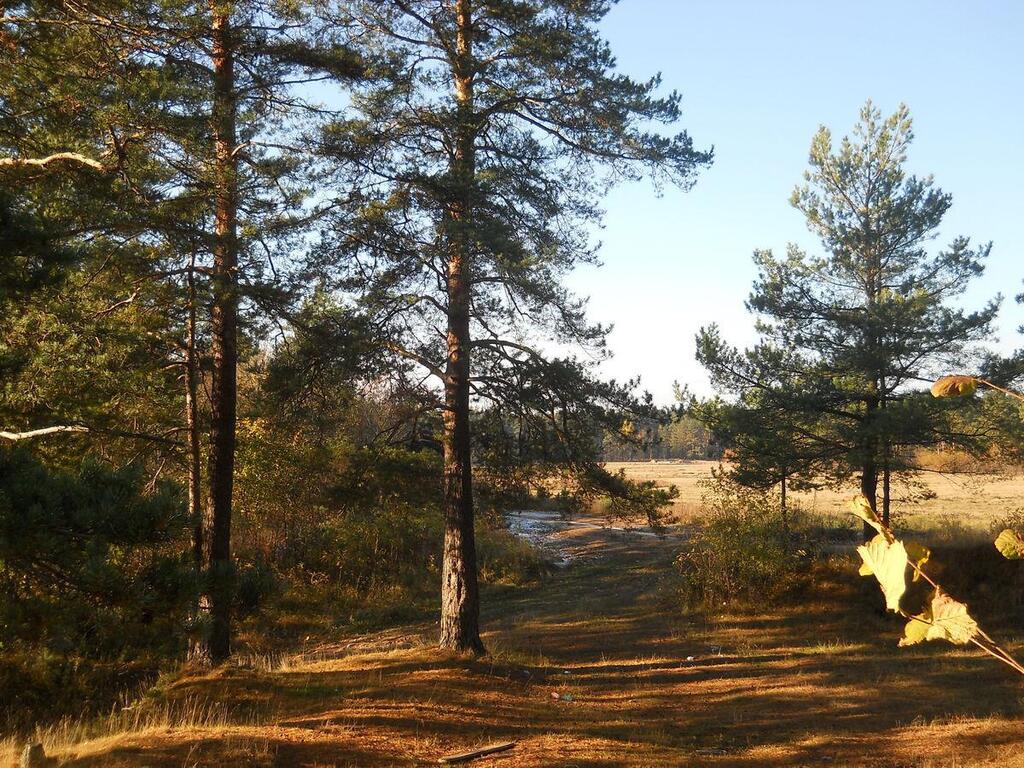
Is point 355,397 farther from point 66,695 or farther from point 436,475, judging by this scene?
point 66,695

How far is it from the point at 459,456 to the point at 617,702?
4.27 meters

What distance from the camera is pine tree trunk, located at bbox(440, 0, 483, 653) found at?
11984mm

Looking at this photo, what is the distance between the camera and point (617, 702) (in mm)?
11219

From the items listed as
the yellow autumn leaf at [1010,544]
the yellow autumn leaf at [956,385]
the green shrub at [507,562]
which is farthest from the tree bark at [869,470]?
the yellow autumn leaf at [956,385]

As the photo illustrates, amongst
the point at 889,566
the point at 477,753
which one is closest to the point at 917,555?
the point at 889,566

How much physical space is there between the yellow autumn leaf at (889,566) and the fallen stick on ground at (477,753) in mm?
7112

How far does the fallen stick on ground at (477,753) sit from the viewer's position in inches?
298

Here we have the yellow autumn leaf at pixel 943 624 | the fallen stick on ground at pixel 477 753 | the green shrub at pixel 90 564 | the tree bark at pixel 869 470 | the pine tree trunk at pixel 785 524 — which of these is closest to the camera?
the yellow autumn leaf at pixel 943 624

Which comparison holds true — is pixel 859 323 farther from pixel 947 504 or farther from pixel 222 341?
pixel 947 504

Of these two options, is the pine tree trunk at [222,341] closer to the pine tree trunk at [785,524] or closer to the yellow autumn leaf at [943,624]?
the yellow autumn leaf at [943,624]

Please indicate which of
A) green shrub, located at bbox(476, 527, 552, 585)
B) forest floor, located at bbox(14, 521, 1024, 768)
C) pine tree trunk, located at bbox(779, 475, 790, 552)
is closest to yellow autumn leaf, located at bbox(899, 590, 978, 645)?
forest floor, located at bbox(14, 521, 1024, 768)

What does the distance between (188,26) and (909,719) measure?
12.6 m

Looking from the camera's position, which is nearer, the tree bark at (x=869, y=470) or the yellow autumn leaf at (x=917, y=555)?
the yellow autumn leaf at (x=917, y=555)

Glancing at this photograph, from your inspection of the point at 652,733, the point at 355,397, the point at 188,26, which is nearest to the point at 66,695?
the point at 355,397
